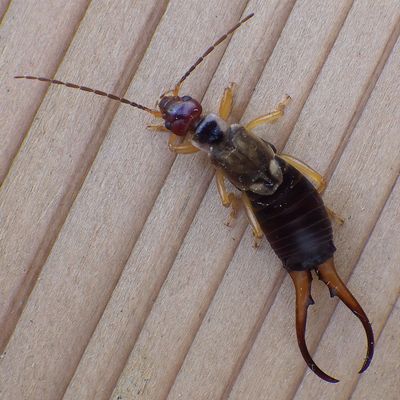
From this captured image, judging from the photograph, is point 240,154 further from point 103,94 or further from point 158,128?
point 103,94

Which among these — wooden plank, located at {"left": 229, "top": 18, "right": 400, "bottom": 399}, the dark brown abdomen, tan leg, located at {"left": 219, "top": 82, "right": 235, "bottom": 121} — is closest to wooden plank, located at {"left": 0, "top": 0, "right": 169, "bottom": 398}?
tan leg, located at {"left": 219, "top": 82, "right": 235, "bottom": 121}

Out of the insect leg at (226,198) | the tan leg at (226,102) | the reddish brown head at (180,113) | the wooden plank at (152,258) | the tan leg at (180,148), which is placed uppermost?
the tan leg at (226,102)

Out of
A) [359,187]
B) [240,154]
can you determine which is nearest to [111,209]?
[240,154]

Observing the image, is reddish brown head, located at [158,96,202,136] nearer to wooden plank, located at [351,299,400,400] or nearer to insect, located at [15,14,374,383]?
insect, located at [15,14,374,383]

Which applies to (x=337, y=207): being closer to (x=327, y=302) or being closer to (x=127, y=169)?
(x=327, y=302)

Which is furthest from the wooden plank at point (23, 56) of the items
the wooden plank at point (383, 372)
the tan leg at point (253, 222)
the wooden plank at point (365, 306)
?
the wooden plank at point (383, 372)

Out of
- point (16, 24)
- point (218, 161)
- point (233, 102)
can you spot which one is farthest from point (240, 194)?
point (16, 24)

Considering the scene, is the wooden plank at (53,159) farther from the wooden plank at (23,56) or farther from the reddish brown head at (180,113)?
the reddish brown head at (180,113)
